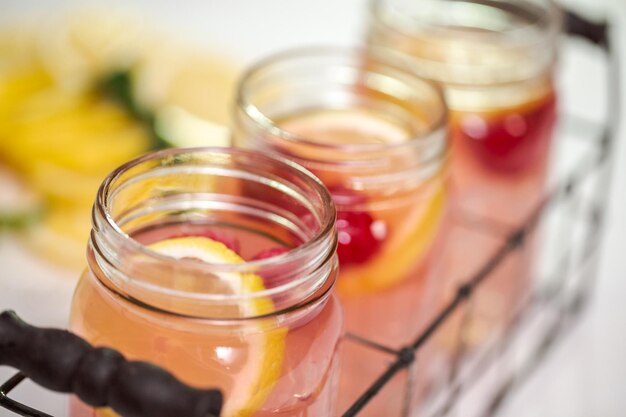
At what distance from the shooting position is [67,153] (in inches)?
28.0

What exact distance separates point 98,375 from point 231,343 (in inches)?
2.2

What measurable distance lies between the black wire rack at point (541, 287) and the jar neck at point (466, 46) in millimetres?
53

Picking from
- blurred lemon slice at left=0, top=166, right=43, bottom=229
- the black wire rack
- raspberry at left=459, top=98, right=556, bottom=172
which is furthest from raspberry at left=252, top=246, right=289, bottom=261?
blurred lemon slice at left=0, top=166, right=43, bottom=229

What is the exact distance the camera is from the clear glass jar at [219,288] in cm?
34

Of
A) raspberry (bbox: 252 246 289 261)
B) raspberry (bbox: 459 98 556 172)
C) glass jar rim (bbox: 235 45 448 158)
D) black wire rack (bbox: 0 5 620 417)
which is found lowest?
black wire rack (bbox: 0 5 620 417)

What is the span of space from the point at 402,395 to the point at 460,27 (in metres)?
0.25

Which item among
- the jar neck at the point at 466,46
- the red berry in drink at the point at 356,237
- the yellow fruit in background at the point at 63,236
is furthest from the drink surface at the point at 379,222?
the yellow fruit in background at the point at 63,236

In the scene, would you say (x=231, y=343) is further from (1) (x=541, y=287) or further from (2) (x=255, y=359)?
(1) (x=541, y=287)

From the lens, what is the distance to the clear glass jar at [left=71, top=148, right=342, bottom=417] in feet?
1.13

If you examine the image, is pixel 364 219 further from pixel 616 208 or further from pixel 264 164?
pixel 616 208

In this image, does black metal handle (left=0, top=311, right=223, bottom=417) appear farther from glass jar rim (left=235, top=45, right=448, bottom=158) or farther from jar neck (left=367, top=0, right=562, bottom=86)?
jar neck (left=367, top=0, right=562, bottom=86)

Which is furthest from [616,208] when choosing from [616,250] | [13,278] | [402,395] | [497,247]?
[13,278]

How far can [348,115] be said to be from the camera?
555 mm

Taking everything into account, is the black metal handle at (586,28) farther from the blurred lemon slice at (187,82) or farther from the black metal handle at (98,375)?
the black metal handle at (98,375)
